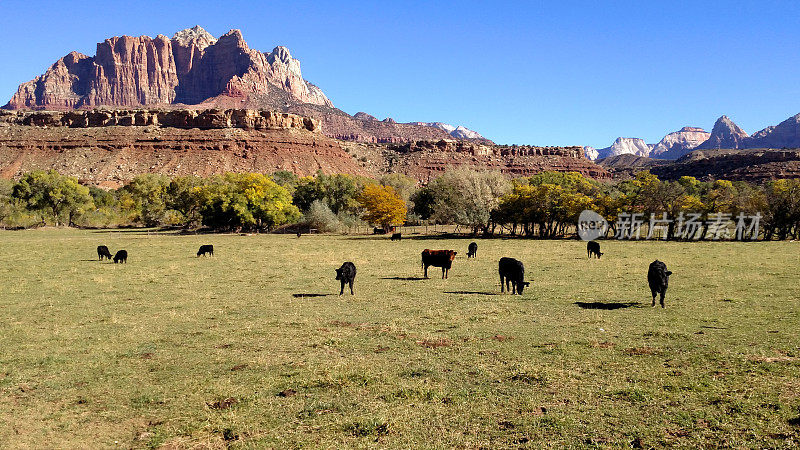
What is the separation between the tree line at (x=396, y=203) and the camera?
63.4m

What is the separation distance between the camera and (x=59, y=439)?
815 centimetres

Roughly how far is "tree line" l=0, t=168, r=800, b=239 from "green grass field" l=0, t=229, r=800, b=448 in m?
42.7

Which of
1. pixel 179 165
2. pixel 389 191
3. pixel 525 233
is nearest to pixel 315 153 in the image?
pixel 179 165

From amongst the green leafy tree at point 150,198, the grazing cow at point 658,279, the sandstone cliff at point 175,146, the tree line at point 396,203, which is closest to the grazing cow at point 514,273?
the grazing cow at point 658,279

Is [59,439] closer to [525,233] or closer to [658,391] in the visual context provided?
[658,391]

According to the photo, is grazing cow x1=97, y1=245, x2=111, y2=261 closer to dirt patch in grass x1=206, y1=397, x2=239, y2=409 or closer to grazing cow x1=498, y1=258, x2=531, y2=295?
grazing cow x1=498, y1=258, x2=531, y2=295

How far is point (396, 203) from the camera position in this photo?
73750mm

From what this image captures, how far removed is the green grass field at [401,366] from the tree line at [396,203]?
140 feet

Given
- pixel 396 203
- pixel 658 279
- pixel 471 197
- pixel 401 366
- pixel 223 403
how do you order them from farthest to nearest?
1. pixel 396 203
2. pixel 471 197
3. pixel 658 279
4. pixel 401 366
5. pixel 223 403

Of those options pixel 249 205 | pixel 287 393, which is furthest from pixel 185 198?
pixel 287 393

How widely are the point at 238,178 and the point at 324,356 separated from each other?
78.4 metres

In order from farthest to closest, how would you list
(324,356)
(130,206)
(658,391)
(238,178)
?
1. (130,206)
2. (238,178)
3. (324,356)
4. (658,391)

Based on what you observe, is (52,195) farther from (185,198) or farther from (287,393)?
(287,393)

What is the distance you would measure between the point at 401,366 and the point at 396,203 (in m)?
62.6
